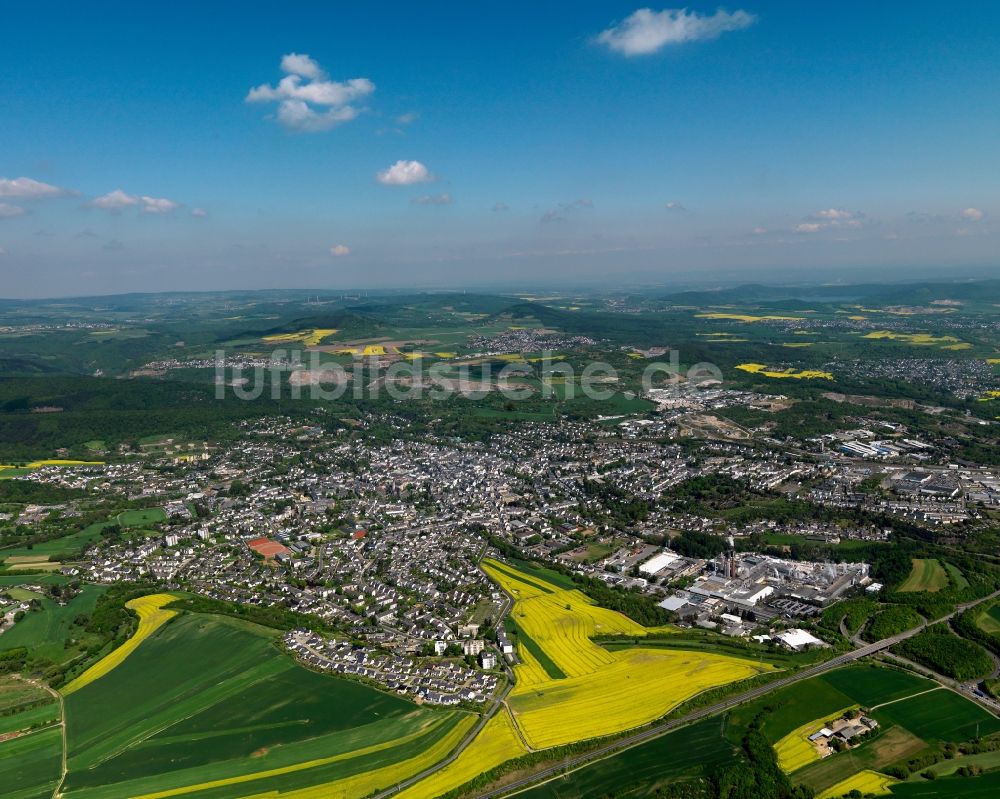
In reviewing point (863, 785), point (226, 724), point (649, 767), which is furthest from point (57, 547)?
point (863, 785)

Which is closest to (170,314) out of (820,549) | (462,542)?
(462,542)

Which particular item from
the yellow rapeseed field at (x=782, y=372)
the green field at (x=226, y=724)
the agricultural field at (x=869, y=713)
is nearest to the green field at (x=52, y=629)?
the green field at (x=226, y=724)

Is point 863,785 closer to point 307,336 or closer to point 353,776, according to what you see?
point 353,776

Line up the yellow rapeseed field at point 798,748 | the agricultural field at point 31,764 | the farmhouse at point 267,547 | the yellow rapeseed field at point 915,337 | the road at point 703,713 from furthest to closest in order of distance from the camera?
the yellow rapeseed field at point 915,337 → the farmhouse at point 267,547 → the yellow rapeseed field at point 798,748 → the road at point 703,713 → the agricultural field at point 31,764

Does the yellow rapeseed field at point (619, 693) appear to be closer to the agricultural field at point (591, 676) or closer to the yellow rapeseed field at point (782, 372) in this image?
the agricultural field at point (591, 676)

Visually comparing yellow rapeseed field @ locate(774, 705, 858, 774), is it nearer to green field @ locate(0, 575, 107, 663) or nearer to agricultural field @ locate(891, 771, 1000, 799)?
agricultural field @ locate(891, 771, 1000, 799)

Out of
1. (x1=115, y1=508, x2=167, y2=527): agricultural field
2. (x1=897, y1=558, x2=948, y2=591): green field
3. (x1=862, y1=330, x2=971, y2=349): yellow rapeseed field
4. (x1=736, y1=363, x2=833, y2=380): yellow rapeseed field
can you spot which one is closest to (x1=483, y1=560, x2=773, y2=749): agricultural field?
(x1=897, y1=558, x2=948, y2=591): green field
